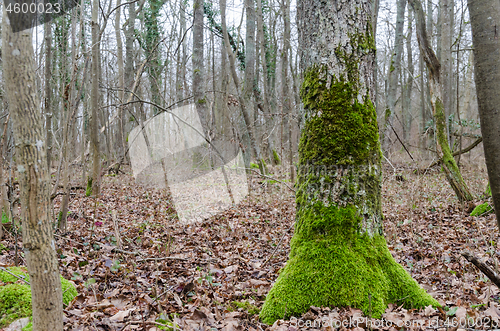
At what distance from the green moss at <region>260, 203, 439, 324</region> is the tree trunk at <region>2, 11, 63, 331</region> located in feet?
5.21

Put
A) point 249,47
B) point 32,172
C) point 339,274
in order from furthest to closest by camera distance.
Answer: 1. point 249,47
2. point 339,274
3. point 32,172

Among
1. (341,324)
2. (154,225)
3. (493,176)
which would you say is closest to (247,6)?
(154,225)

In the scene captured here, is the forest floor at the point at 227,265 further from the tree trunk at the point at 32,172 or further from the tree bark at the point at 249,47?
the tree bark at the point at 249,47

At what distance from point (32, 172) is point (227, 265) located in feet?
10.1

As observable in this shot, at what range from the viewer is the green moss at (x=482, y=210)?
623 centimetres

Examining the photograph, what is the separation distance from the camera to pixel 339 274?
8.46 feet

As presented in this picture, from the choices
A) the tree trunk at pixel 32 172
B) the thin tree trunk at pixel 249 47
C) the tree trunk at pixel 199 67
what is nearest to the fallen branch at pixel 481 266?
the tree trunk at pixel 32 172

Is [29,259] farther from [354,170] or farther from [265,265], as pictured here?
[265,265]

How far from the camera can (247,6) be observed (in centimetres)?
1189

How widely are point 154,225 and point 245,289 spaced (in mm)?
3610

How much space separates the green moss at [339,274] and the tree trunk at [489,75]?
104cm

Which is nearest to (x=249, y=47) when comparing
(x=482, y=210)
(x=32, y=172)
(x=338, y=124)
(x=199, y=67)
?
A: (x=199, y=67)

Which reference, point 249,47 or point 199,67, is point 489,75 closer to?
point 249,47

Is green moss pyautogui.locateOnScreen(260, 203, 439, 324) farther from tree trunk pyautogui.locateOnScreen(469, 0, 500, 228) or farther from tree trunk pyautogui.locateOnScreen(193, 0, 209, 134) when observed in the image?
tree trunk pyautogui.locateOnScreen(193, 0, 209, 134)
